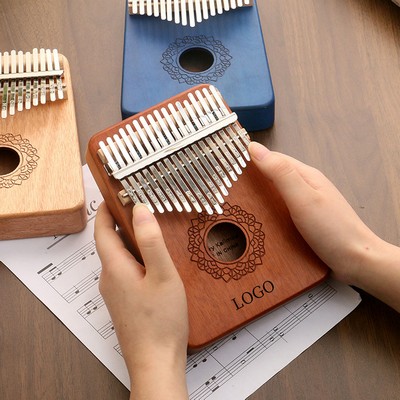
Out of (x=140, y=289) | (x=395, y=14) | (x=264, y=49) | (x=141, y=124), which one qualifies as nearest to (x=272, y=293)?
(x=140, y=289)

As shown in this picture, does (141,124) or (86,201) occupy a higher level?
(141,124)

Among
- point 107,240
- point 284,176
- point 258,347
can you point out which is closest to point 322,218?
point 284,176

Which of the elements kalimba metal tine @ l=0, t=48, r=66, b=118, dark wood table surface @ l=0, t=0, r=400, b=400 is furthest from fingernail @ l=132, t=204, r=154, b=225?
kalimba metal tine @ l=0, t=48, r=66, b=118

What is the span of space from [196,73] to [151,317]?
0.51m

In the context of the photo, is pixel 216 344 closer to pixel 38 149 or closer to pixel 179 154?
pixel 179 154

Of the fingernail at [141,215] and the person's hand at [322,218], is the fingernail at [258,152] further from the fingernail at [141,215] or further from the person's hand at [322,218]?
the fingernail at [141,215]

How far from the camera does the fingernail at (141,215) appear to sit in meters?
1.00

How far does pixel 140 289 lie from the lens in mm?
1001

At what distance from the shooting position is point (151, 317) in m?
0.99

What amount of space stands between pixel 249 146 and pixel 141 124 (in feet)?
0.60

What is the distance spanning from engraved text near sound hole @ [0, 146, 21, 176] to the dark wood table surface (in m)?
0.13

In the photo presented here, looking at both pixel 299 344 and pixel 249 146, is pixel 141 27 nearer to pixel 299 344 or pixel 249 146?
pixel 249 146

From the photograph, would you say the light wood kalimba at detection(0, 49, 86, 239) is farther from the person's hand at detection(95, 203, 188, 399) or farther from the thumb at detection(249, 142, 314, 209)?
the thumb at detection(249, 142, 314, 209)

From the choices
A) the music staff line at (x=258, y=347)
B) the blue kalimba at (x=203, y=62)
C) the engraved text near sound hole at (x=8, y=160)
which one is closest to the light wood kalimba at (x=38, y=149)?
the engraved text near sound hole at (x=8, y=160)
